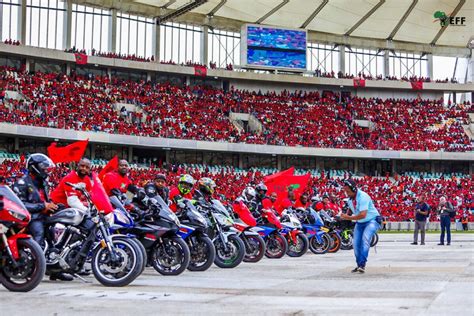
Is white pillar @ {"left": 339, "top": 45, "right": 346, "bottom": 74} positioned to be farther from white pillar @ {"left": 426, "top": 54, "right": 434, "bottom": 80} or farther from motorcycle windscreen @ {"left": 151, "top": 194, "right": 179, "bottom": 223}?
motorcycle windscreen @ {"left": 151, "top": 194, "right": 179, "bottom": 223}

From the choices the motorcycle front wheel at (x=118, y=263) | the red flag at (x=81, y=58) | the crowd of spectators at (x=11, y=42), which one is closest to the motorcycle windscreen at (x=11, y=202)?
the motorcycle front wheel at (x=118, y=263)

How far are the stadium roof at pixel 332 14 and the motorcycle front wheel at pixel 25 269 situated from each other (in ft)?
143

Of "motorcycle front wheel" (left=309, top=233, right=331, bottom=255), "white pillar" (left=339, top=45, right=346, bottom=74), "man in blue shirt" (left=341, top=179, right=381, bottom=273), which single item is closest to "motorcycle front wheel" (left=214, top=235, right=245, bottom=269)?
"man in blue shirt" (left=341, top=179, right=381, bottom=273)

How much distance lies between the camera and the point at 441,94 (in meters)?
71.6

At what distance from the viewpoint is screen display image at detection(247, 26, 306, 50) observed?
60.8 m

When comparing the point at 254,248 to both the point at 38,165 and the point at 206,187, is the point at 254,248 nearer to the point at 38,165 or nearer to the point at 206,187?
the point at 206,187

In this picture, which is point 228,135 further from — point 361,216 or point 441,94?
point 361,216

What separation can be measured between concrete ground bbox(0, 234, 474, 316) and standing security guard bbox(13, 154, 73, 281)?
0.88 meters

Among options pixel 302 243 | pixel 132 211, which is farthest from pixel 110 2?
pixel 132 211

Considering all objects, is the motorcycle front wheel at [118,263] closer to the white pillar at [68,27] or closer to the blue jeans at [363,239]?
the blue jeans at [363,239]

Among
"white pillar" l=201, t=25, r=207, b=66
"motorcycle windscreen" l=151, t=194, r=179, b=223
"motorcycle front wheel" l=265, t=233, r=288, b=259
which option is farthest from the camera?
"white pillar" l=201, t=25, r=207, b=66

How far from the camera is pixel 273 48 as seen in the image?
6153 cm

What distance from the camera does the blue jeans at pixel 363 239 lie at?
586 inches

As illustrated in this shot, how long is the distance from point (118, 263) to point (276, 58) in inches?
2034
